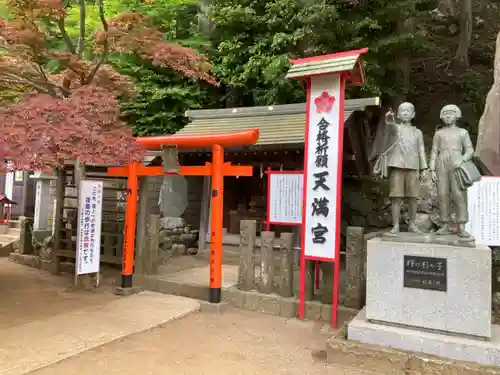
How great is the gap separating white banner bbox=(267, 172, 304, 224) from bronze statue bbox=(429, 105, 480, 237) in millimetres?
3374

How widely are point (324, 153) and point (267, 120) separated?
17.6 feet

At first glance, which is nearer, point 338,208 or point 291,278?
point 338,208

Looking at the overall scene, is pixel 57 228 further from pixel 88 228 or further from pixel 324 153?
pixel 324 153

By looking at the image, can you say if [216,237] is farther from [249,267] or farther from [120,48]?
[120,48]

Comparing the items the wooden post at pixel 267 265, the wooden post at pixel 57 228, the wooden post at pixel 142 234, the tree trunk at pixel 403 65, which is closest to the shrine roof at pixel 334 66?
the wooden post at pixel 267 265

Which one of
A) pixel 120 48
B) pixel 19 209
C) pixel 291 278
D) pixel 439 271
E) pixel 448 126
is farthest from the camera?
pixel 19 209

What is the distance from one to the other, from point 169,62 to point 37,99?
3.31 meters

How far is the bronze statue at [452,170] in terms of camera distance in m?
4.89

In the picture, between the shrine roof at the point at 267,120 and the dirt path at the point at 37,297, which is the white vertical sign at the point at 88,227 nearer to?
the dirt path at the point at 37,297

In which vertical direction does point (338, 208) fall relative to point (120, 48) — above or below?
below

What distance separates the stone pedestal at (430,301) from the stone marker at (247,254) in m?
2.52

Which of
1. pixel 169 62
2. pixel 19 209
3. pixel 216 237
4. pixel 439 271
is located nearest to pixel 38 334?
pixel 216 237

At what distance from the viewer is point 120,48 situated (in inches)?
338

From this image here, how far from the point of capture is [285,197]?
8414 mm
